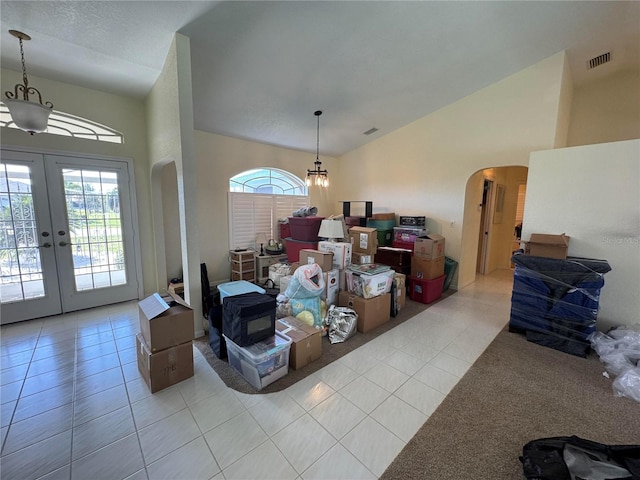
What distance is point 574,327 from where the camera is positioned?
2.71 metres

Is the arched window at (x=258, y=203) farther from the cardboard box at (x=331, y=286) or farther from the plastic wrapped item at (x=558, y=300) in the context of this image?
the plastic wrapped item at (x=558, y=300)

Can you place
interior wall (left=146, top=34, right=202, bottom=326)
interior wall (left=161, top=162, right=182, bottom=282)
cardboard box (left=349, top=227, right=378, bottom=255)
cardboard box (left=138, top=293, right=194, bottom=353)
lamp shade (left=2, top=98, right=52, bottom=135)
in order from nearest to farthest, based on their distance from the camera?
cardboard box (left=138, top=293, right=194, bottom=353) < lamp shade (left=2, top=98, right=52, bottom=135) < interior wall (left=146, top=34, right=202, bottom=326) < cardboard box (left=349, top=227, right=378, bottom=255) < interior wall (left=161, top=162, right=182, bottom=282)

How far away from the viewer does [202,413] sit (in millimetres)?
1859

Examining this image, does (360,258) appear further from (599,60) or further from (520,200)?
(520,200)

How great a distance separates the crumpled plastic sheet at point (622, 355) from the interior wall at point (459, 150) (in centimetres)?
209

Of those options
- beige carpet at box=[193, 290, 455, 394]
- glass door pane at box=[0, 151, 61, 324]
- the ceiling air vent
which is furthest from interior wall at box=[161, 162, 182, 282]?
the ceiling air vent

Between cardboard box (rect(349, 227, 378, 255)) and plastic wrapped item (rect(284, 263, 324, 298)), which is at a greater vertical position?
cardboard box (rect(349, 227, 378, 255))

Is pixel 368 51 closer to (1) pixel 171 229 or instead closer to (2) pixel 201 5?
(2) pixel 201 5

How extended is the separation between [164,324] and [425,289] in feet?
11.8

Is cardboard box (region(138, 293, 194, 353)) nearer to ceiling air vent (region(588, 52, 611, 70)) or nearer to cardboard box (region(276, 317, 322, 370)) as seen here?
cardboard box (region(276, 317, 322, 370))

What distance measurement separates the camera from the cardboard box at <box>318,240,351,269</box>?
339cm

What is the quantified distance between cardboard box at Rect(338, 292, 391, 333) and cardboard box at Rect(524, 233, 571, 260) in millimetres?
1814

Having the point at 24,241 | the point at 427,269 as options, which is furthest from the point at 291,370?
the point at 24,241

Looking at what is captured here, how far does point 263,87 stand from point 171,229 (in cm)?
271
